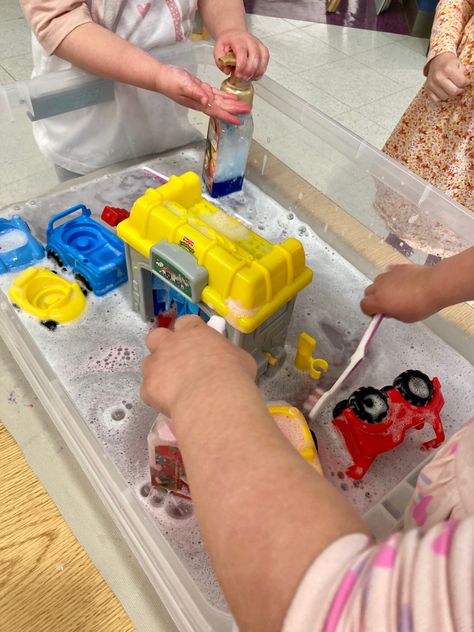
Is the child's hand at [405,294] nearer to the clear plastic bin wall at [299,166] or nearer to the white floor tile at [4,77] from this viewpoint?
the clear plastic bin wall at [299,166]

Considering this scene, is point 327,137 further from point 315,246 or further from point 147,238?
point 147,238

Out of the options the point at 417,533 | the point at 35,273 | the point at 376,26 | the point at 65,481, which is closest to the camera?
the point at 417,533

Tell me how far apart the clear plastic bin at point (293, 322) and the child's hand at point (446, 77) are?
0.14 metres

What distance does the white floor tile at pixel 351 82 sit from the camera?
1.56 m

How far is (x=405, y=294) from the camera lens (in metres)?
0.53

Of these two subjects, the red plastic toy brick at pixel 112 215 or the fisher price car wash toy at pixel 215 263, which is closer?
the fisher price car wash toy at pixel 215 263

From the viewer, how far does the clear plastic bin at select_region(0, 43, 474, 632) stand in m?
0.49

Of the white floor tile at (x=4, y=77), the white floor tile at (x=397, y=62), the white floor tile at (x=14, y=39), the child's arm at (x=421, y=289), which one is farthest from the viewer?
the white floor tile at (x=397, y=62)

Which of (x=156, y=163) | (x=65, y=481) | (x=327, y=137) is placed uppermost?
(x=327, y=137)

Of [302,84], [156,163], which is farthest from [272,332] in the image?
[302,84]

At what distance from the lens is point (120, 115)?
754 millimetres

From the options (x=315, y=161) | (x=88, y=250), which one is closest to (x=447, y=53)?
(x=315, y=161)

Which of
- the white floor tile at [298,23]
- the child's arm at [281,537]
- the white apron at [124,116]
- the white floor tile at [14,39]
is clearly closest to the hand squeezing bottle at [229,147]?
the white apron at [124,116]

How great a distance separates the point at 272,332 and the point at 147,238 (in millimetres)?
168
